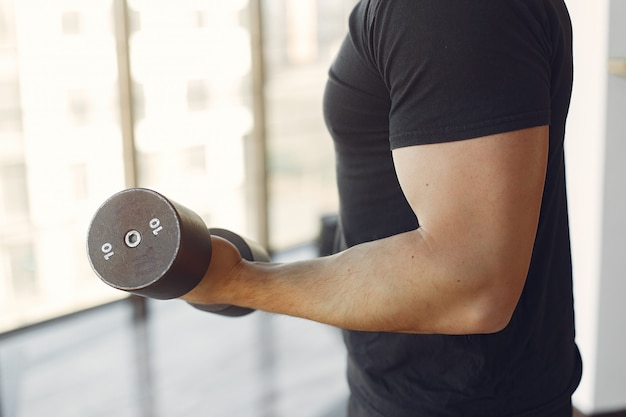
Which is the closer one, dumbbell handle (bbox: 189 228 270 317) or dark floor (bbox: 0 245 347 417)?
dumbbell handle (bbox: 189 228 270 317)

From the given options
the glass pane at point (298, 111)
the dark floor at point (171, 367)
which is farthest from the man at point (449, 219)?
the glass pane at point (298, 111)

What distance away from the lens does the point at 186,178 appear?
3.36 meters

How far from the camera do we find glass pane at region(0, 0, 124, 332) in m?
2.67

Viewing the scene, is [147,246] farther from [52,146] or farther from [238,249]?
[52,146]

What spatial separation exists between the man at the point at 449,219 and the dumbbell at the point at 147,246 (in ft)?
0.12

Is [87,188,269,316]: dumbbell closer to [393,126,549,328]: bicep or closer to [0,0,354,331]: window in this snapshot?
[393,126,549,328]: bicep

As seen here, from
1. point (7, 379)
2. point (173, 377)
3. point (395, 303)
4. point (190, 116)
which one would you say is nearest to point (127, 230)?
point (395, 303)

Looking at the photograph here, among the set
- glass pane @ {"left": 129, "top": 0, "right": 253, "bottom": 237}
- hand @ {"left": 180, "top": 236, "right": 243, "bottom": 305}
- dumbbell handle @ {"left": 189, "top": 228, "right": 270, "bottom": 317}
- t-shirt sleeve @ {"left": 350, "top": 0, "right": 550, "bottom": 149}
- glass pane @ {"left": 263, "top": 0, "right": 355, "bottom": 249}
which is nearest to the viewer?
t-shirt sleeve @ {"left": 350, "top": 0, "right": 550, "bottom": 149}

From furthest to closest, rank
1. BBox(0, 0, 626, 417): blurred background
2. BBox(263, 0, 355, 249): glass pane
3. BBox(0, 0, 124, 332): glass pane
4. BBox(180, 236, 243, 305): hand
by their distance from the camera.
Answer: BBox(263, 0, 355, 249): glass pane, BBox(0, 0, 124, 332): glass pane, BBox(0, 0, 626, 417): blurred background, BBox(180, 236, 243, 305): hand

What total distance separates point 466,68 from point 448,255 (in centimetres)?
14

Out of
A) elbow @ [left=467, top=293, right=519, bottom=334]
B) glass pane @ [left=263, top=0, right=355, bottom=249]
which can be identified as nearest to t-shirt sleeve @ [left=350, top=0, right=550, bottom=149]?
elbow @ [left=467, top=293, right=519, bottom=334]

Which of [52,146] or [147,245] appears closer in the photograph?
[147,245]

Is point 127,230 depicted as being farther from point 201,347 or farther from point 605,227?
point 201,347

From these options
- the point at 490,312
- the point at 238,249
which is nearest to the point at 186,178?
the point at 238,249
